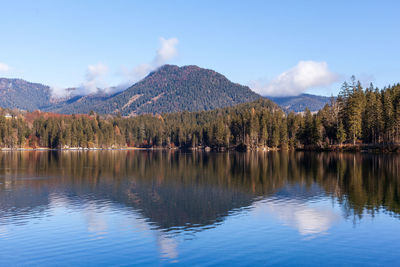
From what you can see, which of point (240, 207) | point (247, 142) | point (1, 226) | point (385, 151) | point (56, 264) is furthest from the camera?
point (247, 142)

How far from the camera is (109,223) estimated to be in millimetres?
30000

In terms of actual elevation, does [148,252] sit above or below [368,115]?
below

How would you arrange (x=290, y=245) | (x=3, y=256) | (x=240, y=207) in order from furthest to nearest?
1. (x=240, y=207)
2. (x=290, y=245)
3. (x=3, y=256)

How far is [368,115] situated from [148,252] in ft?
457

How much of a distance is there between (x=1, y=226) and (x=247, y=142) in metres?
176

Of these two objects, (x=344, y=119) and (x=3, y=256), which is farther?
(x=344, y=119)

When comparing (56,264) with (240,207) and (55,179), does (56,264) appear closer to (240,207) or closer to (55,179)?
(240,207)

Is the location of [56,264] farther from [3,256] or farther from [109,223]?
[109,223]

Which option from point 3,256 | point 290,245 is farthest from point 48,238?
point 290,245

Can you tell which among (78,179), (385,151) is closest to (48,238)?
(78,179)

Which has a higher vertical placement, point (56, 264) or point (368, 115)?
point (368, 115)

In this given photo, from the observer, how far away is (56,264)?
67.1 feet

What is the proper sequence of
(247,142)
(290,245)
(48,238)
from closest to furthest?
(290,245)
(48,238)
(247,142)

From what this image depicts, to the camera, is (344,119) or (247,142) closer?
(344,119)
